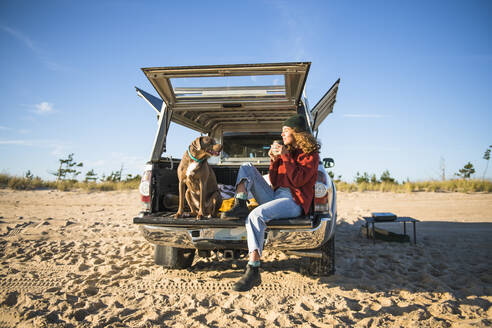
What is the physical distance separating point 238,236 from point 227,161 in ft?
7.51

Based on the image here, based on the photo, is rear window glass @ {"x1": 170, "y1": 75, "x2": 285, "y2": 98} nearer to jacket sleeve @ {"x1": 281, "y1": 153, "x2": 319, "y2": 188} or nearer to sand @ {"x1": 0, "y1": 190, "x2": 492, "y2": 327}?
jacket sleeve @ {"x1": 281, "y1": 153, "x2": 319, "y2": 188}

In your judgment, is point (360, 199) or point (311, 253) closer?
point (311, 253)

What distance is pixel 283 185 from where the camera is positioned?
3002 millimetres

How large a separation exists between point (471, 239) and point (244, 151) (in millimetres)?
4595

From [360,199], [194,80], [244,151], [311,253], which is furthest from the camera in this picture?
[360,199]

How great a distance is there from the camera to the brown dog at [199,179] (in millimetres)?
3143

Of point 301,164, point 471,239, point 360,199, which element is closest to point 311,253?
point 301,164

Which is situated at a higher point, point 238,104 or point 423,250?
point 238,104

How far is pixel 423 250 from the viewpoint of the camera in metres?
4.70

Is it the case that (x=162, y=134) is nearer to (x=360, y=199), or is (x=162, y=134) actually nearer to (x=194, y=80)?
(x=194, y=80)

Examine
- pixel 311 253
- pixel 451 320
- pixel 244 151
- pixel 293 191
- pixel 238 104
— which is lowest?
pixel 451 320

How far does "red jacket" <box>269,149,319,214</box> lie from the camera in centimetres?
278

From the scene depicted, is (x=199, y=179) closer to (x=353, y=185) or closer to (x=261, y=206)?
(x=261, y=206)

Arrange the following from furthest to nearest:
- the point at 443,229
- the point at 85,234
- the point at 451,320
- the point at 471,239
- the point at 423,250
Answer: the point at 443,229 < the point at 85,234 < the point at 471,239 < the point at 423,250 < the point at 451,320
